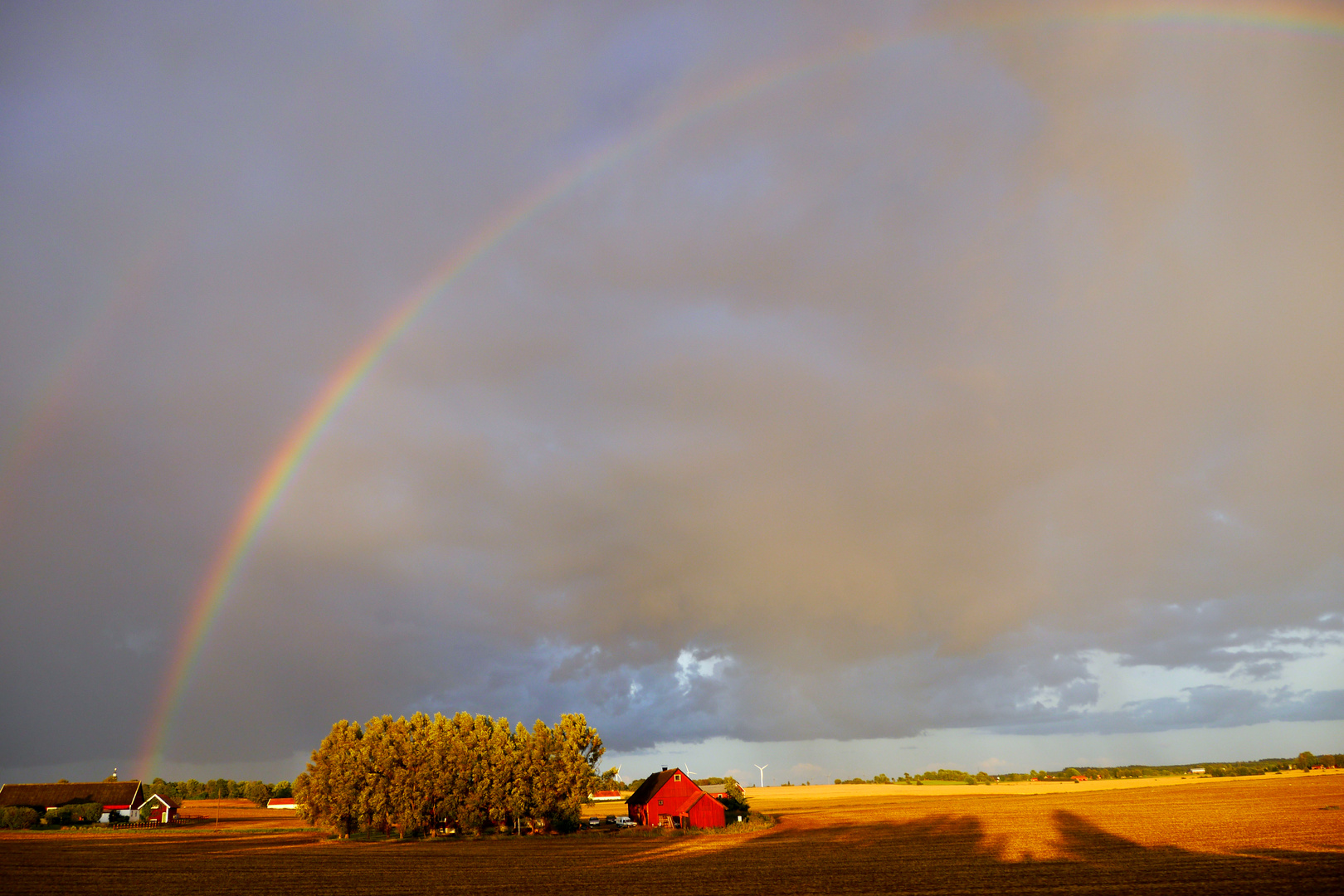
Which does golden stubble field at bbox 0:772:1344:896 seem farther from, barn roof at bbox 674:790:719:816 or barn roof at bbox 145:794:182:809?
barn roof at bbox 145:794:182:809

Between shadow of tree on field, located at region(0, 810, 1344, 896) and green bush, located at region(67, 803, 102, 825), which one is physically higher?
shadow of tree on field, located at region(0, 810, 1344, 896)

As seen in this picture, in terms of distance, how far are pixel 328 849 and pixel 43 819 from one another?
91157 mm

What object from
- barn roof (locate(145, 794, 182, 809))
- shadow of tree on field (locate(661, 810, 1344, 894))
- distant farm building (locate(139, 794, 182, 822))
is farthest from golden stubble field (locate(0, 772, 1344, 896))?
barn roof (locate(145, 794, 182, 809))

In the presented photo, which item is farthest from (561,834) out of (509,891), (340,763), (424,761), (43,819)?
(43,819)

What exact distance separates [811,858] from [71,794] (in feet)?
462

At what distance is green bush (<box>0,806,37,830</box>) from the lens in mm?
126688

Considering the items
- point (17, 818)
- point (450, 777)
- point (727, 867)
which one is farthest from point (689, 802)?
point (17, 818)

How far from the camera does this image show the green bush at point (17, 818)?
12669 cm

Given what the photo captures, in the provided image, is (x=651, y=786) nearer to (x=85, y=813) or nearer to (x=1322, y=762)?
(x=85, y=813)

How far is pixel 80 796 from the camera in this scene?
137375mm

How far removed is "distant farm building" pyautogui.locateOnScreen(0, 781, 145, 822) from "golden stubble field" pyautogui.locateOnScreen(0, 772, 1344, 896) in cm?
4765

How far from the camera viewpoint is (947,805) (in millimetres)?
120438

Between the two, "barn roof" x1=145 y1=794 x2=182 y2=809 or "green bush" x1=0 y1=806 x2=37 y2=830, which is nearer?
"green bush" x1=0 y1=806 x2=37 y2=830

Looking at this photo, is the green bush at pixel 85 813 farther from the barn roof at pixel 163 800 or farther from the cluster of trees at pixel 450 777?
the cluster of trees at pixel 450 777
